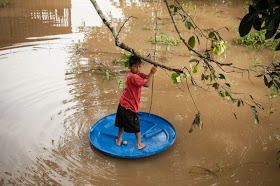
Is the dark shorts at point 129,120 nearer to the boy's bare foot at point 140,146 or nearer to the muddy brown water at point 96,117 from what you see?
the boy's bare foot at point 140,146

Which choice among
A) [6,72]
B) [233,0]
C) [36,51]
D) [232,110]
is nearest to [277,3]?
[232,110]

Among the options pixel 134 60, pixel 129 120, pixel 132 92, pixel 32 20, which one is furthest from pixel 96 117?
pixel 32 20

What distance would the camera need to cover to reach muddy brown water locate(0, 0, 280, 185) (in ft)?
10.3

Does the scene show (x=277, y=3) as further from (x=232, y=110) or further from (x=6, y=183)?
(x=232, y=110)

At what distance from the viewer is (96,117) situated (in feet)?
13.5

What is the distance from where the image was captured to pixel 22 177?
3.04 metres

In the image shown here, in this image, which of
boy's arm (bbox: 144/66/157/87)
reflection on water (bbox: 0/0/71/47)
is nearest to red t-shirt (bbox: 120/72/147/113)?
boy's arm (bbox: 144/66/157/87)

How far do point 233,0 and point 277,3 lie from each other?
974 centimetres

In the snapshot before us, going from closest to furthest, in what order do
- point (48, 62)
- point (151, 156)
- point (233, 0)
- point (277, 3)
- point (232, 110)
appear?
point (277, 3) < point (151, 156) < point (232, 110) < point (48, 62) < point (233, 0)

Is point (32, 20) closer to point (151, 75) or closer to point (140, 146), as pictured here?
point (140, 146)

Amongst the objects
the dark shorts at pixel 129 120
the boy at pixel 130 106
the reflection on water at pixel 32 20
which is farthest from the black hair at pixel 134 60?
the reflection on water at pixel 32 20

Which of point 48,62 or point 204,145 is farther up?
point 48,62

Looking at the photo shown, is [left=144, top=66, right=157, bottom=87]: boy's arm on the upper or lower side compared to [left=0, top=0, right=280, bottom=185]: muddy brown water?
upper

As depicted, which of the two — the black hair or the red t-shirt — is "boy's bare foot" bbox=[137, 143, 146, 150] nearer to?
the red t-shirt
